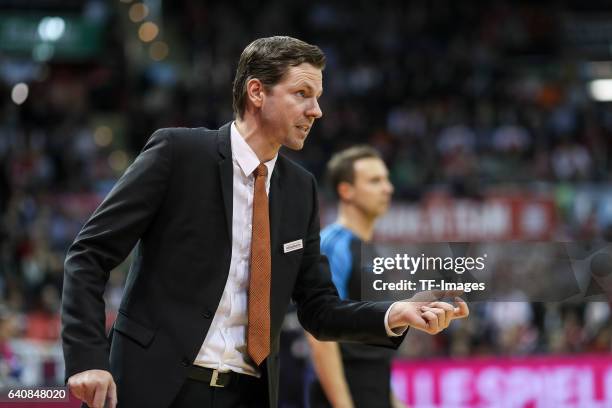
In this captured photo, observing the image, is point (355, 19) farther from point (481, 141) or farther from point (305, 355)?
point (305, 355)

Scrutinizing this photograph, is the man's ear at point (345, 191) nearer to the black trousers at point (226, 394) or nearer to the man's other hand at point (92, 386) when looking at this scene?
the black trousers at point (226, 394)

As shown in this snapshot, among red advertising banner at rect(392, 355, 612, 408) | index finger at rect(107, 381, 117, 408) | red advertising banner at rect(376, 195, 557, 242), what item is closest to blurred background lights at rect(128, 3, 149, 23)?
red advertising banner at rect(376, 195, 557, 242)

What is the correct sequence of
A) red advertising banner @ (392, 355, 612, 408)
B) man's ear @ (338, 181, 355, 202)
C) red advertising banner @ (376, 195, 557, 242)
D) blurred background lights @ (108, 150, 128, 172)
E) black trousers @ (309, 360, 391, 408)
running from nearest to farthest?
black trousers @ (309, 360, 391, 408), man's ear @ (338, 181, 355, 202), red advertising banner @ (392, 355, 612, 408), red advertising banner @ (376, 195, 557, 242), blurred background lights @ (108, 150, 128, 172)

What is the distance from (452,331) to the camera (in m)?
13.2

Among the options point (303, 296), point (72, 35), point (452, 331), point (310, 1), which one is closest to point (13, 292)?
point (452, 331)

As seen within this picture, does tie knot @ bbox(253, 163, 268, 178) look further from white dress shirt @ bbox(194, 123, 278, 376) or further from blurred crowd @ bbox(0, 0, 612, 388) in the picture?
blurred crowd @ bbox(0, 0, 612, 388)

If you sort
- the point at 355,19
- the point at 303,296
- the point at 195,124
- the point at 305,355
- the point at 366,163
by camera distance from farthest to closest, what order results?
the point at 355,19
the point at 195,124
the point at 305,355
the point at 366,163
the point at 303,296

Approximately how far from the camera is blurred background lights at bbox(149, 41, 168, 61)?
71.7 ft

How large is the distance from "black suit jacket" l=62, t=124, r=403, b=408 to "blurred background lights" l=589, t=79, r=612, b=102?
60.2 feet

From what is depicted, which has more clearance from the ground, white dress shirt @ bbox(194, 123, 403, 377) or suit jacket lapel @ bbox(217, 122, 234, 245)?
suit jacket lapel @ bbox(217, 122, 234, 245)

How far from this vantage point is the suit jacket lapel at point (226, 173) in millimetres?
3242

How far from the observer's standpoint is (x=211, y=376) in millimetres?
3186

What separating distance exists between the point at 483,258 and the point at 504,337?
1010 centimetres

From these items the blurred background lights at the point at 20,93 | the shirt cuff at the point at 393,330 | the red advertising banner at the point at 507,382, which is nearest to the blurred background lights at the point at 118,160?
the blurred background lights at the point at 20,93
